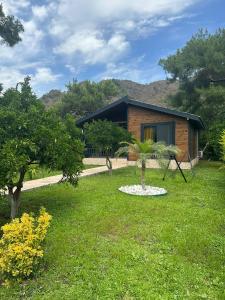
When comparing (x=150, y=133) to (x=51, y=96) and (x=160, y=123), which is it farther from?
(x=51, y=96)

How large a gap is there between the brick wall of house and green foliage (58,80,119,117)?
2331 centimetres

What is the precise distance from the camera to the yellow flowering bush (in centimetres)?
461

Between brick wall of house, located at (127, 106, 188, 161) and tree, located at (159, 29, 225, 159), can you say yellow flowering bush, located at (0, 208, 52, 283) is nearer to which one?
brick wall of house, located at (127, 106, 188, 161)

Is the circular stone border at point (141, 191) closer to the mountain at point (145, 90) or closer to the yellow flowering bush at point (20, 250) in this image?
the yellow flowering bush at point (20, 250)

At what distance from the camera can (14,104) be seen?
7270 mm

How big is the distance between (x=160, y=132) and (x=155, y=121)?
2.62 ft

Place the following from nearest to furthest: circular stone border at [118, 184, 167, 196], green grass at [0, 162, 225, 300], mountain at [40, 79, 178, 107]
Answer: green grass at [0, 162, 225, 300]
circular stone border at [118, 184, 167, 196]
mountain at [40, 79, 178, 107]

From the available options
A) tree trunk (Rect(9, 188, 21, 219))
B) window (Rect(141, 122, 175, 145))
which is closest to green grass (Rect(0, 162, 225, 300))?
tree trunk (Rect(9, 188, 21, 219))

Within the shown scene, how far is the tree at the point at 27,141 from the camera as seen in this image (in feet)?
19.4

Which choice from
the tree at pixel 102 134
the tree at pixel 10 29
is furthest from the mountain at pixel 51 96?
the tree at pixel 102 134

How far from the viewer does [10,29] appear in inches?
776

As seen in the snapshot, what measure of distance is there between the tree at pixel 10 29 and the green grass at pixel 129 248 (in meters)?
14.4

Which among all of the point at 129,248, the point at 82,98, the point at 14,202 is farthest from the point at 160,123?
the point at 82,98

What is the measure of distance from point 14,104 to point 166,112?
472 inches
